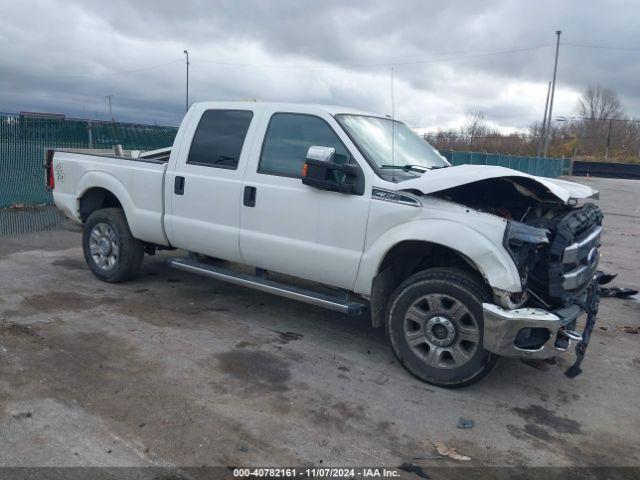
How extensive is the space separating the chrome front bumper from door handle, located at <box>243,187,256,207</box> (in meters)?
2.27

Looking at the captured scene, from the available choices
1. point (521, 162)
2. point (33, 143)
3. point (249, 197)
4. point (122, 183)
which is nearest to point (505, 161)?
point (521, 162)

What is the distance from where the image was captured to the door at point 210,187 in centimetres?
545

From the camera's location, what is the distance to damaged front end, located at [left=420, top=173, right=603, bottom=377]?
3.95 meters

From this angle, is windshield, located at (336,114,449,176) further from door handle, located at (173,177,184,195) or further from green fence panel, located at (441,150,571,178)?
green fence panel, located at (441,150,571,178)

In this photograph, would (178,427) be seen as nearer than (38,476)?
No

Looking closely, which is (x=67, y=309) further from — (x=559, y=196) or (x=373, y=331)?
(x=559, y=196)

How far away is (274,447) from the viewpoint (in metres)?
3.43

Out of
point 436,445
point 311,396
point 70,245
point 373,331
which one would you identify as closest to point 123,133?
point 70,245

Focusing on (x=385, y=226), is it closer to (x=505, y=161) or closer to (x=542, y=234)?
(x=542, y=234)

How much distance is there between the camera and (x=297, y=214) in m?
4.97

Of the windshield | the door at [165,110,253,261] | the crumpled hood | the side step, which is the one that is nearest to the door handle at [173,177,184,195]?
the door at [165,110,253,261]

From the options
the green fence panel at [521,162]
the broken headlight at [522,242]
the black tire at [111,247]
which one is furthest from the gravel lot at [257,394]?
the green fence panel at [521,162]

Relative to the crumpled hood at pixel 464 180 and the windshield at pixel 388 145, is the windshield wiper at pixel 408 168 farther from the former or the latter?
the crumpled hood at pixel 464 180

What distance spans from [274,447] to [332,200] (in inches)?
82.1
